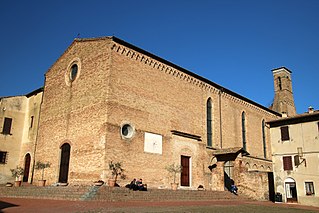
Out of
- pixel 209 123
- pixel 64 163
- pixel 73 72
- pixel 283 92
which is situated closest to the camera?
pixel 64 163

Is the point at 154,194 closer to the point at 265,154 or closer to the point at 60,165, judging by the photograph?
the point at 60,165

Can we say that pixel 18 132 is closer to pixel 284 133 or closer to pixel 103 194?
pixel 103 194

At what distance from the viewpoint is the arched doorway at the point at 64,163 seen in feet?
63.0

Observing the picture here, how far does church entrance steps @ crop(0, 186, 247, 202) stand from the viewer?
44.0ft

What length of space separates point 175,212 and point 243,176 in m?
13.5

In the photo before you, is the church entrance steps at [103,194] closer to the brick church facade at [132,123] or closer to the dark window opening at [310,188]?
the brick church facade at [132,123]

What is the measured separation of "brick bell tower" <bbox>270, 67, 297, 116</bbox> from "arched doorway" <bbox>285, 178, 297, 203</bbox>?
17686 millimetres

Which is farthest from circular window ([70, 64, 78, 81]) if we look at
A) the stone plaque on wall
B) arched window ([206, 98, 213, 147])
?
arched window ([206, 98, 213, 147])

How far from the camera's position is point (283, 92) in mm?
40344

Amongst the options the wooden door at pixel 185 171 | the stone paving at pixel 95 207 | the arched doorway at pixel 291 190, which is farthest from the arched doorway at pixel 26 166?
the arched doorway at pixel 291 190

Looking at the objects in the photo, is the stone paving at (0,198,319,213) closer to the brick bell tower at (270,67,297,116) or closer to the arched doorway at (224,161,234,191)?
the arched doorway at (224,161,234,191)

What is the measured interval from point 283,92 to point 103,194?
34.1m

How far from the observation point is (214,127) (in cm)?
2573

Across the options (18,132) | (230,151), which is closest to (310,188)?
(230,151)
